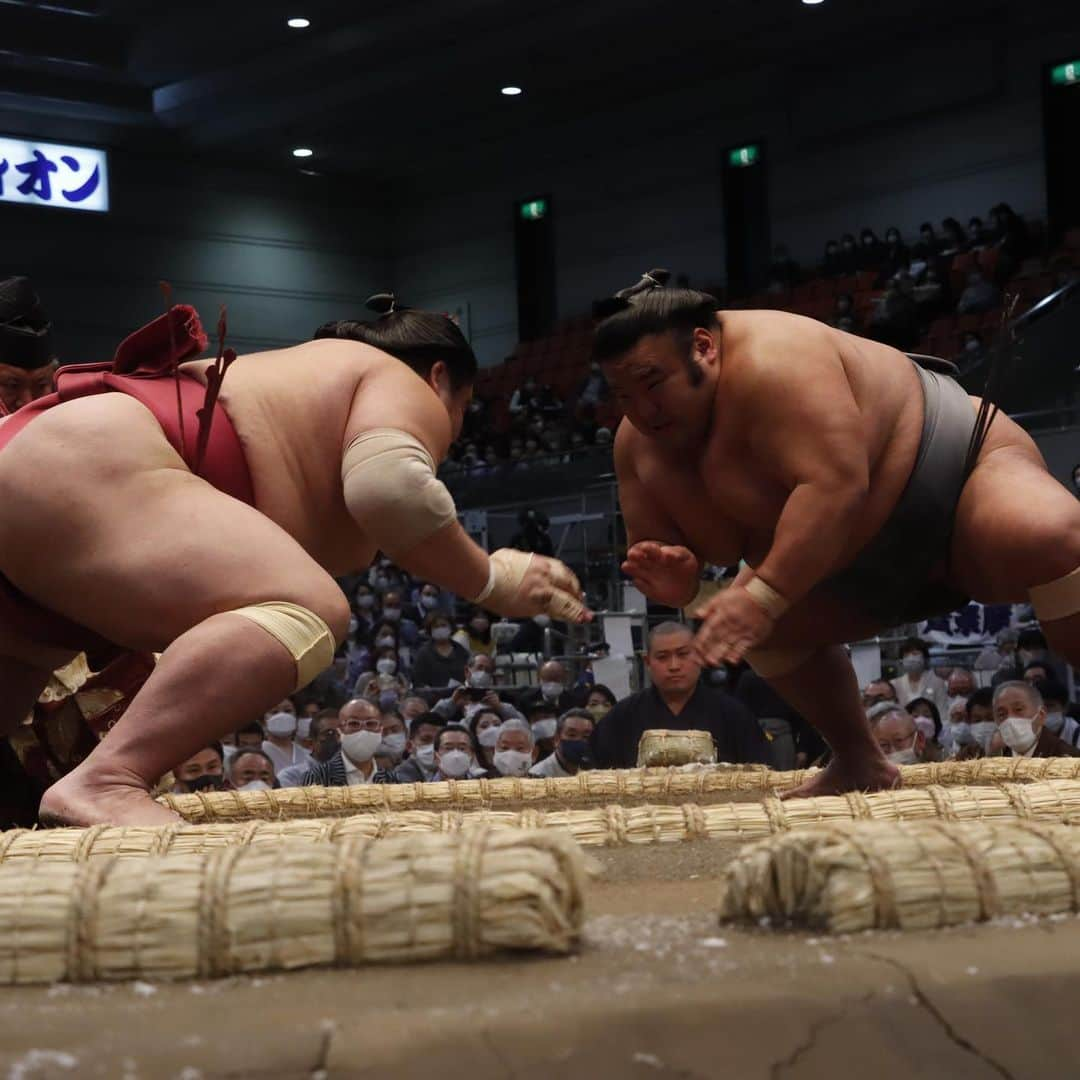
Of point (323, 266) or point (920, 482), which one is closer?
point (920, 482)

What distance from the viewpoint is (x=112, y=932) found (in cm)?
95

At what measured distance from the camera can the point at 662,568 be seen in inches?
81.0

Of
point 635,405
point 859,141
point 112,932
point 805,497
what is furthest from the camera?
point 859,141

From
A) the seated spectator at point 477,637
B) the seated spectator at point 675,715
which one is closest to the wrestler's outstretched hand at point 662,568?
the seated spectator at point 675,715

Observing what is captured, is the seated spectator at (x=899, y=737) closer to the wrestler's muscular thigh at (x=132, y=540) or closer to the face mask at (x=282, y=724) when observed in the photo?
the face mask at (x=282, y=724)

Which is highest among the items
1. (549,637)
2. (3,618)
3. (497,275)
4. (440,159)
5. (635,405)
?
(440,159)

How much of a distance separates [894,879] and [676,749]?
2.42m

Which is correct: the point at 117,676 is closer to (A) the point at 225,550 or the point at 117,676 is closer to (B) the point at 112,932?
(A) the point at 225,550

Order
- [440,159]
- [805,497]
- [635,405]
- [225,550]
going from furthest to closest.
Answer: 1. [440,159]
2. [635,405]
3. [805,497]
4. [225,550]

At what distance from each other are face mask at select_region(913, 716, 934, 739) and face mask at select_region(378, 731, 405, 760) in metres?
1.80

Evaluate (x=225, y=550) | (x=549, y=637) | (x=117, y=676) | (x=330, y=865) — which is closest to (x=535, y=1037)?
(x=330, y=865)

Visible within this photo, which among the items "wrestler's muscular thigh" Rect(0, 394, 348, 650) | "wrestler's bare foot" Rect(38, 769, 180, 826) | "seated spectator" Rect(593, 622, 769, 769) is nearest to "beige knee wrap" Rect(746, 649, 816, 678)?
"wrestler's muscular thigh" Rect(0, 394, 348, 650)

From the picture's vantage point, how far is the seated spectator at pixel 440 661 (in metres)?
7.45

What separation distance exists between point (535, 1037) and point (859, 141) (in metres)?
12.1
